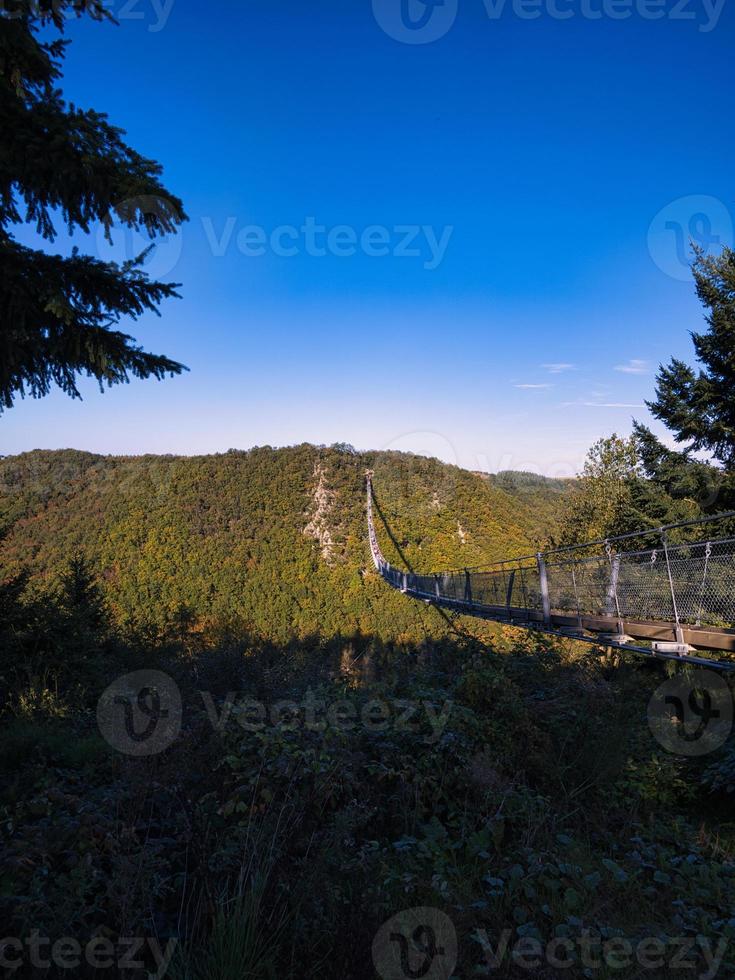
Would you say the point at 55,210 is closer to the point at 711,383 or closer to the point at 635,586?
the point at 635,586

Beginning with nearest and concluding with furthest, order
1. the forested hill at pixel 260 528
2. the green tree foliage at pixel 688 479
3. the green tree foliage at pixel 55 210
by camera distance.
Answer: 1. the green tree foliage at pixel 55 210
2. the green tree foliage at pixel 688 479
3. the forested hill at pixel 260 528

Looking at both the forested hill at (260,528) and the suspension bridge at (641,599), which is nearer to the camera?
the suspension bridge at (641,599)

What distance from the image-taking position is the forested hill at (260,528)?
119 ft

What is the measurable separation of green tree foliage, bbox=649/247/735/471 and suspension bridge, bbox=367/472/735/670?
8635 millimetres

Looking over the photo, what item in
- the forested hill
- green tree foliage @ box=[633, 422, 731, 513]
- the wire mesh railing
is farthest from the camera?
the forested hill

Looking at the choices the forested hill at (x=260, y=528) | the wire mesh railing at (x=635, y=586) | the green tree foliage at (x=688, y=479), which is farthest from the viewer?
the forested hill at (x=260, y=528)

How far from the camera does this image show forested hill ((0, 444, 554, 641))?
36375 millimetres

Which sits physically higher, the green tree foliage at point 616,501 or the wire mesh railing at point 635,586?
the green tree foliage at point 616,501

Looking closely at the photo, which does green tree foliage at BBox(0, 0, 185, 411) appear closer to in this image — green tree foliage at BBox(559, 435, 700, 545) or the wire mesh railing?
the wire mesh railing

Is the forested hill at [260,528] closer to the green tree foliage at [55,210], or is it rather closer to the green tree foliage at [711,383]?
the green tree foliage at [711,383]

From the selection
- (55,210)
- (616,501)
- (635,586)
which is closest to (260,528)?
(616,501)

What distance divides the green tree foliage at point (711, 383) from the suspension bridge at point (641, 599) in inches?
340

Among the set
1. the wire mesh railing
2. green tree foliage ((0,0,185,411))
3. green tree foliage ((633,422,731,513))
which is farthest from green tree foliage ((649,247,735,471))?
green tree foliage ((0,0,185,411))

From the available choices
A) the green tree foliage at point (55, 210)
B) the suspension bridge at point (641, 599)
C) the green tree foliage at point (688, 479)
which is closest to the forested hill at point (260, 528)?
the green tree foliage at point (688, 479)
